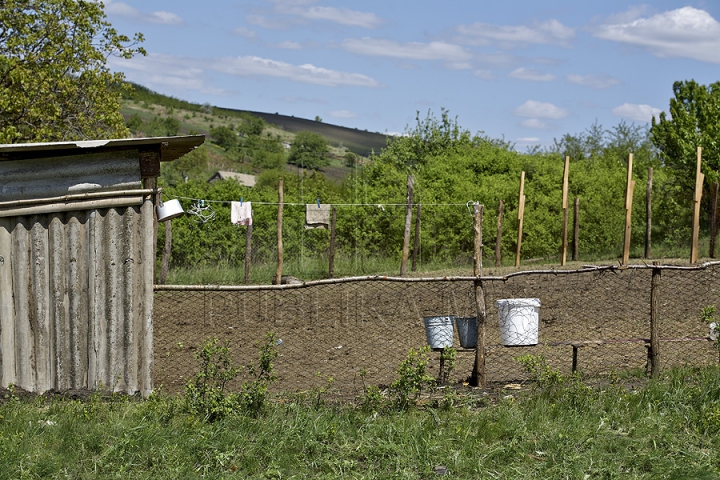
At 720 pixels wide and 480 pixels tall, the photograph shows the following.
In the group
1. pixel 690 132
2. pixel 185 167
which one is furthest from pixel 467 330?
pixel 185 167

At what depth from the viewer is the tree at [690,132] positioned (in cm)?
2559

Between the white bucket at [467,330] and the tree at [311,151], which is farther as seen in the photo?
the tree at [311,151]

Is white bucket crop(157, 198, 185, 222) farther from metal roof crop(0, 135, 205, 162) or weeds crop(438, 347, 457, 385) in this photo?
weeds crop(438, 347, 457, 385)

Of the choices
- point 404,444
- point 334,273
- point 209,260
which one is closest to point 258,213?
point 209,260

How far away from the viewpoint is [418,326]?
1137cm

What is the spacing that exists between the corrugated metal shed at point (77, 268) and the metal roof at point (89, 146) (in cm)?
1

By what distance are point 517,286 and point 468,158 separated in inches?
473

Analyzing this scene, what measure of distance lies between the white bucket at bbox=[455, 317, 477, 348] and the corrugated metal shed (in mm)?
2975

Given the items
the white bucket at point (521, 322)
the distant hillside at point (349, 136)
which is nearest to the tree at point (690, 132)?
the white bucket at point (521, 322)

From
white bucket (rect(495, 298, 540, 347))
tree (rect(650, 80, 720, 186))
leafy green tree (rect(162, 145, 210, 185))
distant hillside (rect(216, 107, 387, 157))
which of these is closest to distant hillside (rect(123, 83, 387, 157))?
distant hillside (rect(216, 107, 387, 157))

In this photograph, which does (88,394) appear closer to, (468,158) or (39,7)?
(39,7)

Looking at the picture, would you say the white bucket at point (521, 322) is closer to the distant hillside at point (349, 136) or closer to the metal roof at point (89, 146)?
the metal roof at point (89, 146)

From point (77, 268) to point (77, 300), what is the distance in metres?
0.27

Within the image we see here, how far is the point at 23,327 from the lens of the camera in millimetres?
6922
